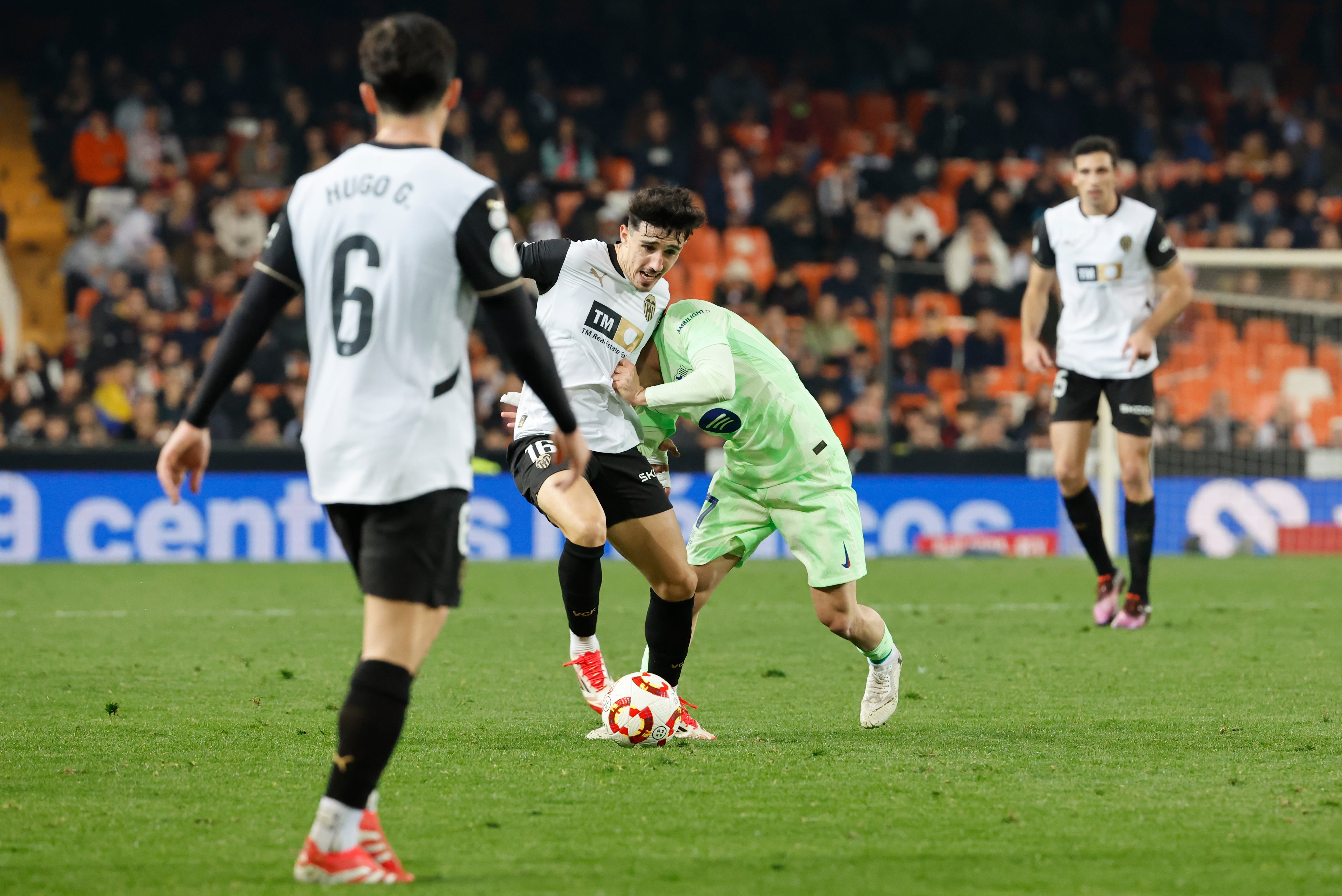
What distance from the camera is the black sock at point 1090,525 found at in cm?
881

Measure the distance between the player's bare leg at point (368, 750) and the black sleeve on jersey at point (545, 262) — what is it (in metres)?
2.57

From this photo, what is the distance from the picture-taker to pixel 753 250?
18297mm

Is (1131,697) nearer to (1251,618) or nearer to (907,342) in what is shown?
(1251,618)

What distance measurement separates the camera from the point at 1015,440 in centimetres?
1550

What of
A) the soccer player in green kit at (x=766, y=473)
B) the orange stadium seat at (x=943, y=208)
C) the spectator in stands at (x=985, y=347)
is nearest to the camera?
the soccer player in green kit at (x=766, y=473)

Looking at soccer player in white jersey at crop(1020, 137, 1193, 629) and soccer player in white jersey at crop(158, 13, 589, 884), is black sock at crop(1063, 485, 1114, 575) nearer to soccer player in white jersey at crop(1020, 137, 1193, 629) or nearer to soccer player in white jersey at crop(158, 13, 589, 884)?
soccer player in white jersey at crop(1020, 137, 1193, 629)

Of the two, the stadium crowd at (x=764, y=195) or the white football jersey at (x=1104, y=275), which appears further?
the stadium crowd at (x=764, y=195)

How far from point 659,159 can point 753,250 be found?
1.88 m

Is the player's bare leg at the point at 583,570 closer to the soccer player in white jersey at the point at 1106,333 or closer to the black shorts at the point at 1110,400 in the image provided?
the soccer player in white jersey at the point at 1106,333

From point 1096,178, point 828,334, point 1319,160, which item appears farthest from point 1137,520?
point 1319,160

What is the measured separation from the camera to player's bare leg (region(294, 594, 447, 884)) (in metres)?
3.32

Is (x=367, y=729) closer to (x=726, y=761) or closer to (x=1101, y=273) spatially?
(x=726, y=761)

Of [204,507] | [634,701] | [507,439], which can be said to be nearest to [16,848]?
[634,701]

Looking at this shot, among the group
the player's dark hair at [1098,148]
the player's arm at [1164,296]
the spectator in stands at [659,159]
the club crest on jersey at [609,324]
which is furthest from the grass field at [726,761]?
the spectator in stands at [659,159]
